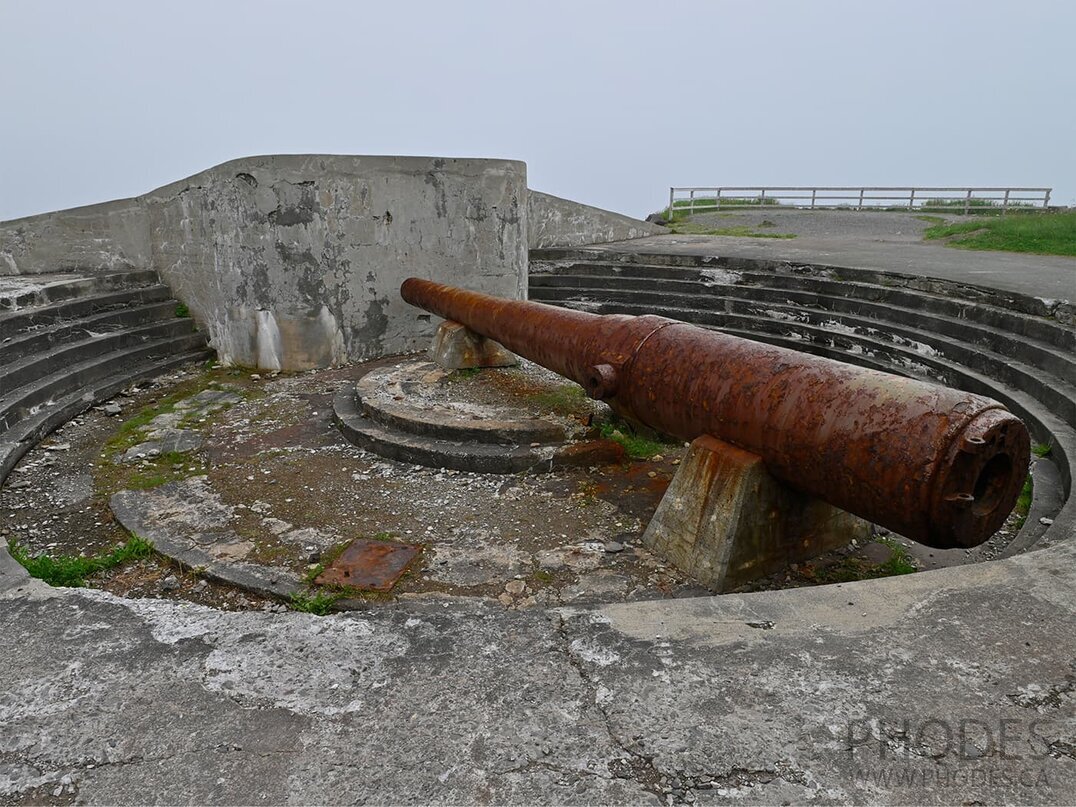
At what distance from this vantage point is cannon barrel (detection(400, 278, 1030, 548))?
7.49ft

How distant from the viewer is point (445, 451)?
16.4 ft

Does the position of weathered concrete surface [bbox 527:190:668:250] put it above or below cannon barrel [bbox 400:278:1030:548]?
above

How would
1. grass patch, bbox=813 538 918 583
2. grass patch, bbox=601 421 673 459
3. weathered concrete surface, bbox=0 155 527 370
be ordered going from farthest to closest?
weathered concrete surface, bbox=0 155 527 370 < grass patch, bbox=601 421 673 459 < grass patch, bbox=813 538 918 583

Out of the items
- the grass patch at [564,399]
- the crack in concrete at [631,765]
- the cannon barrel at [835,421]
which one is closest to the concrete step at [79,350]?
the grass patch at [564,399]

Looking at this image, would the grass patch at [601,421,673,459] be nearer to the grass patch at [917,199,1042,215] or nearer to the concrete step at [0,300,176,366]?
the concrete step at [0,300,176,366]

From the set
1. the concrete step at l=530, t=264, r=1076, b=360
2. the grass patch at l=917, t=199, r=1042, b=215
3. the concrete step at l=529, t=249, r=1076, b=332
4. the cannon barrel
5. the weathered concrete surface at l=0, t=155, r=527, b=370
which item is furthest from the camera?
the grass patch at l=917, t=199, r=1042, b=215

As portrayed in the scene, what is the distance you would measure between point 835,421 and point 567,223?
34.4 feet

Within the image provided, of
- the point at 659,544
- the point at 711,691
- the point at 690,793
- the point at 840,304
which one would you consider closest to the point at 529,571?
the point at 659,544

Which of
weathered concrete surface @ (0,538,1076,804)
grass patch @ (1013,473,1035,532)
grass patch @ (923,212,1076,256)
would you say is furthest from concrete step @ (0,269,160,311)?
grass patch @ (923,212,1076,256)

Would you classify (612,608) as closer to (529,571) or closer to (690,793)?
(690,793)

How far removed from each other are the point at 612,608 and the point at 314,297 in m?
6.55

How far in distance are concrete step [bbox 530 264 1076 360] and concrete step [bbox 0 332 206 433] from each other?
16.7 ft

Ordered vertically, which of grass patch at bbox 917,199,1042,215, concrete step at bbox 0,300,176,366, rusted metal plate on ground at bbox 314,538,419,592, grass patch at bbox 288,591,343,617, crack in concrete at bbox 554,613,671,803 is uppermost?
grass patch at bbox 917,199,1042,215

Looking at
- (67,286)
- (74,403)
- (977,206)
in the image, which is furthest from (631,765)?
(977,206)
